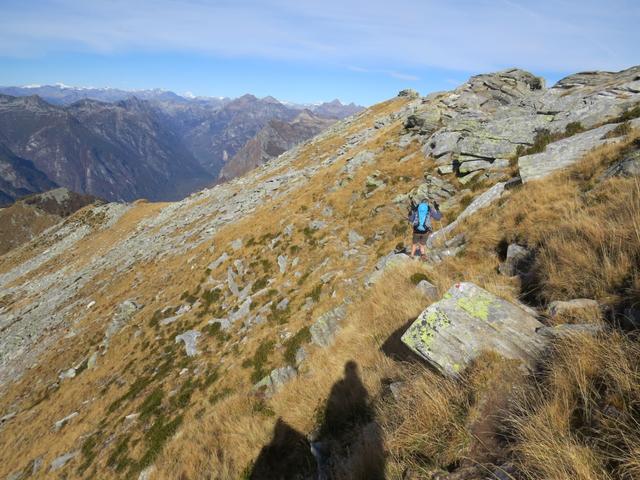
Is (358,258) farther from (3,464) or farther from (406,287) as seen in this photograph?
(3,464)

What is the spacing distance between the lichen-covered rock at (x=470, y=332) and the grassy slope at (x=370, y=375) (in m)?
0.42

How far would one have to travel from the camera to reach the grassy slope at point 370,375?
4000mm

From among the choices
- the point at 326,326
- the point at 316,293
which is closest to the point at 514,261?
the point at 326,326

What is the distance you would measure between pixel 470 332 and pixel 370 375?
9.03 ft

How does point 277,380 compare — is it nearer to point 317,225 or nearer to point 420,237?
point 420,237

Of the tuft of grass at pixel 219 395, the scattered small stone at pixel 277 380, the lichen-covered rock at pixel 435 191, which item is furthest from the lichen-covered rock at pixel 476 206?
the tuft of grass at pixel 219 395

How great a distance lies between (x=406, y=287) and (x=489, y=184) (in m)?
11.7

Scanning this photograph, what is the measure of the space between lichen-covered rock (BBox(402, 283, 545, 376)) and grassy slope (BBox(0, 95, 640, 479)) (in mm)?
418

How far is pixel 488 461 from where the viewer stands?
4051 mm

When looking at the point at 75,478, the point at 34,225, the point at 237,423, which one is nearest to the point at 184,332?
the point at 75,478

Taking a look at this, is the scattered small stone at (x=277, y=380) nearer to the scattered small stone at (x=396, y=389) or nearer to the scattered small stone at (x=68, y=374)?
the scattered small stone at (x=396, y=389)

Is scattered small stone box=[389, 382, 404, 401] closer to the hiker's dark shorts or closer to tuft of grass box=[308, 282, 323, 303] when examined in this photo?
the hiker's dark shorts

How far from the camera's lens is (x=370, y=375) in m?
7.88

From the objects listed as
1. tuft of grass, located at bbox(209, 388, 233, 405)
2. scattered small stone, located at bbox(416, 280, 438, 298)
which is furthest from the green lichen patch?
tuft of grass, located at bbox(209, 388, 233, 405)
